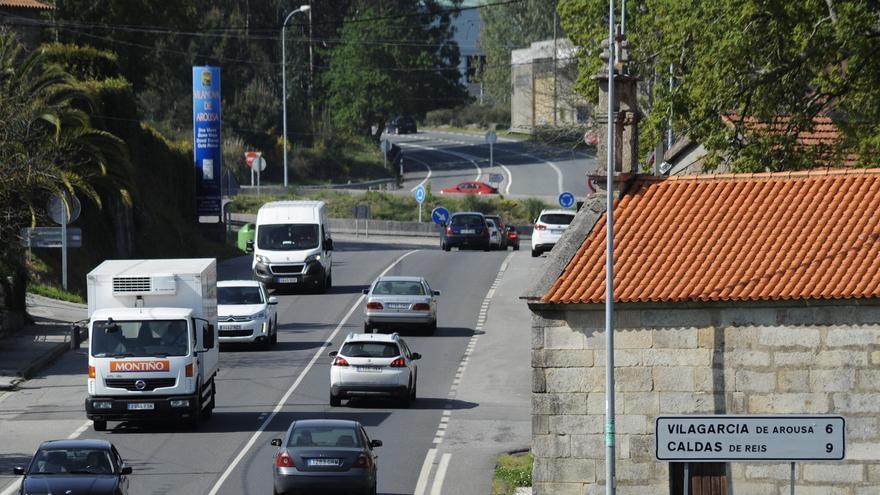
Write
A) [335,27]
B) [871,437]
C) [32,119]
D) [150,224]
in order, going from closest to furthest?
[871,437]
[32,119]
[150,224]
[335,27]

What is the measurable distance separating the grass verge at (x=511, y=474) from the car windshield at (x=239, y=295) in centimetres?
1284

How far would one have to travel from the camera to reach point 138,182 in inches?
2349

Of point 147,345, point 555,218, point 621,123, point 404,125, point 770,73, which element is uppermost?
point 404,125

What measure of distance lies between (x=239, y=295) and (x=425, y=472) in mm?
14000

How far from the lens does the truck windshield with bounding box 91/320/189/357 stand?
28719 mm

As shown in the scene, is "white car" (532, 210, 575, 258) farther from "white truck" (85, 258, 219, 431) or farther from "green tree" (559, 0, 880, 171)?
"white truck" (85, 258, 219, 431)

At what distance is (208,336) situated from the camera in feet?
98.0

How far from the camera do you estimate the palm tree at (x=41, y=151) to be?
43.1 metres

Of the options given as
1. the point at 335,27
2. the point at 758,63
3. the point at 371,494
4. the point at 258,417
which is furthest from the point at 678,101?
the point at 335,27

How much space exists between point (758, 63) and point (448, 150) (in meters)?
96.4

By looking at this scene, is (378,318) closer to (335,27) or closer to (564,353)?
(564,353)

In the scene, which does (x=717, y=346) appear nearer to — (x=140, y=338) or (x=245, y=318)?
(x=140, y=338)

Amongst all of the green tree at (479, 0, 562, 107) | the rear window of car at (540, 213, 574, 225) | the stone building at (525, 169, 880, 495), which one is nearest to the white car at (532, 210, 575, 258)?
the rear window of car at (540, 213, 574, 225)

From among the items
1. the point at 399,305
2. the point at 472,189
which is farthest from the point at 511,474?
the point at 472,189
